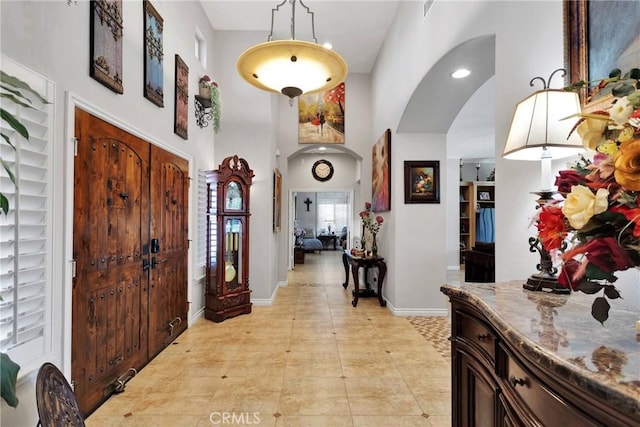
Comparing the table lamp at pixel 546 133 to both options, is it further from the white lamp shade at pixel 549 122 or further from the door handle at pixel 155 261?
the door handle at pixel 155 261

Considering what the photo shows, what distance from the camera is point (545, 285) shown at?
1.28m

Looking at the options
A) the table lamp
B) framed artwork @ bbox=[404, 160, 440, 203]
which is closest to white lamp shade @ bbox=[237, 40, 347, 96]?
the table lamp

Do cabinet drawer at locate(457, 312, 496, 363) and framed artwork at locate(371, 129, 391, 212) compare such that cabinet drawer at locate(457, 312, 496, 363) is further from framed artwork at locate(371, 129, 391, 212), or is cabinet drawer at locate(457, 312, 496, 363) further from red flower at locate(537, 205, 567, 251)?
framed artwork at locate(371, 129, 391, 212)

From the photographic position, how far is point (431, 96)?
11.4ft

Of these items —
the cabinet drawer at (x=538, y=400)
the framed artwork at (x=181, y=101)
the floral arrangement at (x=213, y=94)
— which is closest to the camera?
the cabinet drawer at (x=538, y=400)

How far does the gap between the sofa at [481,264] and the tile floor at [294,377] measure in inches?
37.5

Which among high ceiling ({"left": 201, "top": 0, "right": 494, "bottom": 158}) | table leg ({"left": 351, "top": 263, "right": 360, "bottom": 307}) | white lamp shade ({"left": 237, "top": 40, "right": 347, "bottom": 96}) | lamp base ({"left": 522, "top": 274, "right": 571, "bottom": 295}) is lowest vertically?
table leg ({"left": 351, "top": 263, "right": 360, "bottom": 307})

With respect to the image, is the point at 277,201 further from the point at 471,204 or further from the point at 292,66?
the point at 471,204

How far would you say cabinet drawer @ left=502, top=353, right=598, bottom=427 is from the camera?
0.67m

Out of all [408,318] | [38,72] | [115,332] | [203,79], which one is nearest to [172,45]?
[203,79]

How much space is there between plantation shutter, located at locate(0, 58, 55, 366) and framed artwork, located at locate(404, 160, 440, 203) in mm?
3667

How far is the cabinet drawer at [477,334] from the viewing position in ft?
3.69

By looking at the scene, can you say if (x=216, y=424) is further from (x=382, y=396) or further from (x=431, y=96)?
(x=431, y=96)

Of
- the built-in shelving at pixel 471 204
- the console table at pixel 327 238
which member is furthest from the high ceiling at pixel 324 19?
the console table at pixel 327 238
